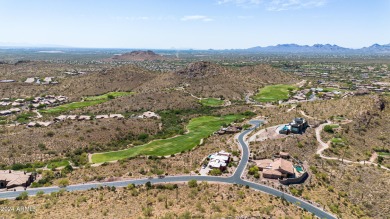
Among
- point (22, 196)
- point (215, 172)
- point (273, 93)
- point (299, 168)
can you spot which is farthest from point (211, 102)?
point (22, 196)

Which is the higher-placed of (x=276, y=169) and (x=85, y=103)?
(x=276, y=169)

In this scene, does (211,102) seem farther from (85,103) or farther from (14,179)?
(14,179)

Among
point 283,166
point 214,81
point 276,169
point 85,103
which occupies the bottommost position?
point 85,103

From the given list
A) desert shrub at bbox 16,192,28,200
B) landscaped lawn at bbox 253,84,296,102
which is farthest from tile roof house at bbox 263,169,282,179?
landscaped lawn at bbox 253,84,296,102

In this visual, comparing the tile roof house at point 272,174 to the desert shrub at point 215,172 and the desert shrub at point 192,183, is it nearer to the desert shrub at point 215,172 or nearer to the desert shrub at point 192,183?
the desert shrub at point 215,172

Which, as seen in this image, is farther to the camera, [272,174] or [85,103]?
[85,103]

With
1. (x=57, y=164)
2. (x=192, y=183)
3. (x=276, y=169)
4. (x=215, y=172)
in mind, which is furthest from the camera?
(x=57, y=164)
